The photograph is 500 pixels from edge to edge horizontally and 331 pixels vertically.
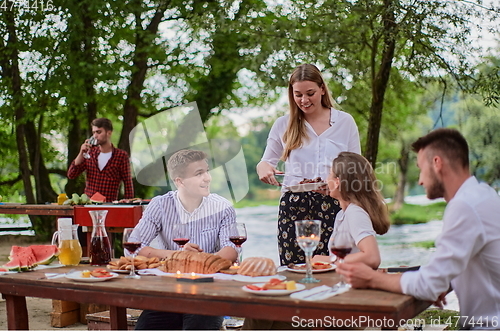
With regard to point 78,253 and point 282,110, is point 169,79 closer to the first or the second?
point 282,110

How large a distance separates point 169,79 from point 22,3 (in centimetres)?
271

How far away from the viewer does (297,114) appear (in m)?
3.45

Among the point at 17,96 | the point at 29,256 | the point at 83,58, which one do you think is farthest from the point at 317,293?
the point at 17,96

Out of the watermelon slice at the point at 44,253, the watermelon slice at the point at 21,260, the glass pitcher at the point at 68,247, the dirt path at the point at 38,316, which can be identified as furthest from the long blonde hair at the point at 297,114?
the dirt path at the point at 38,316

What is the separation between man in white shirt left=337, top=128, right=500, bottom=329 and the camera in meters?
1.86

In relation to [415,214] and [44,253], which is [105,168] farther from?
[415,214]

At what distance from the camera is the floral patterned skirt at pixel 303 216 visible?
10.8 feet

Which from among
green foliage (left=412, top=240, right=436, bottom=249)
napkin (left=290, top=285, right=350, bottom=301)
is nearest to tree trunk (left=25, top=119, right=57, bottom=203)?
napkin (left=290, top=285, right=350, bottom=301)

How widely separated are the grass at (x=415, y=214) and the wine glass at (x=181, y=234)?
28.2 m

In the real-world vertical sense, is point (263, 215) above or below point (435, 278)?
below

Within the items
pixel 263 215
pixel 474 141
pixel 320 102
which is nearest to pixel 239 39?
pixel 320 102

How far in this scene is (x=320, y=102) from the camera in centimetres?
347

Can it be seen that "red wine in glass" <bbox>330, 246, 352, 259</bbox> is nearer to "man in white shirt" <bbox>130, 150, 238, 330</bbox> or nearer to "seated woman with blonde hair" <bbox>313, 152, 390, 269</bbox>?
"seated woman with blonde hair" <bbox>313, 152, 390, 269</bbox>

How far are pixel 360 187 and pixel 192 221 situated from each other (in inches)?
37.0
